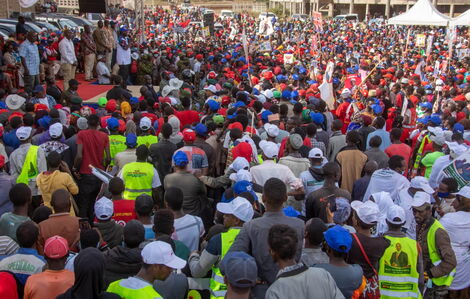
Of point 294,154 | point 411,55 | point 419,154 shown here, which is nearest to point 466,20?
point 411,55

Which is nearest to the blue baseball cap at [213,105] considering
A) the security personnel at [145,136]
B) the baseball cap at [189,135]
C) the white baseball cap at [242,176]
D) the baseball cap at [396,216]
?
the security personnel at [145,136]

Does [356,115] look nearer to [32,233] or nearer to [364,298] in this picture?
[364,298]

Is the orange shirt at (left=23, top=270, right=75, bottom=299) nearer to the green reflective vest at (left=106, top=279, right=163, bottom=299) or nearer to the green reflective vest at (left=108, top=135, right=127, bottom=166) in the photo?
the green reflective vest at (left=106, top=279, right=163, bottom=299)

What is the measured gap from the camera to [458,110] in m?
10.7

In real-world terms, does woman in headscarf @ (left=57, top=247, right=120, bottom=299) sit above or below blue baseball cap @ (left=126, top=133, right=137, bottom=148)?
below

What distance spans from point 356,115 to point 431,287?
18.1ft

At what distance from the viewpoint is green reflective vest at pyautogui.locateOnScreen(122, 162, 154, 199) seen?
20.6ft

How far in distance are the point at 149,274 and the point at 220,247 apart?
2.13ft

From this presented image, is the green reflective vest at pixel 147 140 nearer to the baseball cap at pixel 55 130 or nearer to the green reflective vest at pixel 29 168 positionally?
the baseball cap at pixel 55 130

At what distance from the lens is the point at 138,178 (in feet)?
20.7

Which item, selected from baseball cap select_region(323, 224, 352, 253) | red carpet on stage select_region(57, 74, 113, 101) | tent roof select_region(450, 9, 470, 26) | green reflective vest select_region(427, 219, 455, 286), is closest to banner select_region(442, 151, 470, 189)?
green reflective vest select_region(427, 219, 455, 286)

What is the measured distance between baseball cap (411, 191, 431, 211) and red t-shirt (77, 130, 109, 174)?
13.5 ft

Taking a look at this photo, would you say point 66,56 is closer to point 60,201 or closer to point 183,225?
point 60,201

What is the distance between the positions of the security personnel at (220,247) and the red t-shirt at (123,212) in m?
1.36
